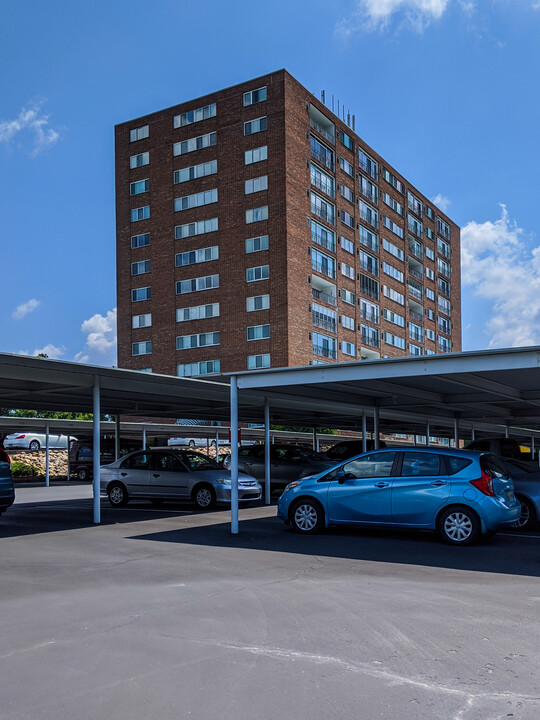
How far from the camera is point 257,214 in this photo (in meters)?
53.8

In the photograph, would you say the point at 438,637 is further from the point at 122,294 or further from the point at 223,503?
the point at 122,294

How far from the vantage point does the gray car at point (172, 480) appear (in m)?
18.4

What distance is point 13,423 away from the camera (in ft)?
110

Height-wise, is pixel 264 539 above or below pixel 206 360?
below

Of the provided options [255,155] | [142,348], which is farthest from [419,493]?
[142,348]

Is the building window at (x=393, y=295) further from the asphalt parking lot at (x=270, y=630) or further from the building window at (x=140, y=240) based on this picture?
the asphalt parking lot at (x=270, y=630)

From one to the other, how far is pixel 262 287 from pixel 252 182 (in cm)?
789

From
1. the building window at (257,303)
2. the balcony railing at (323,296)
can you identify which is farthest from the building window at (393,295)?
the building window at (257,303)

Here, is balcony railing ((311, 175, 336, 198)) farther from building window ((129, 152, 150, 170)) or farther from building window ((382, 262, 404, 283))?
building window ((129, 152, 150, 170))

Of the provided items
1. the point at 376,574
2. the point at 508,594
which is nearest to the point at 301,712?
the point at 508,594

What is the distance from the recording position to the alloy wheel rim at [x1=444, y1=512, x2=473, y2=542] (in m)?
11.5

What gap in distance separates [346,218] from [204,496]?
45.8 metres

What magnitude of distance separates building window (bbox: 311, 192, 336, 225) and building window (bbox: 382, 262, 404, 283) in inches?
418

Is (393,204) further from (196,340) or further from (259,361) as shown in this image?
(259,361)
